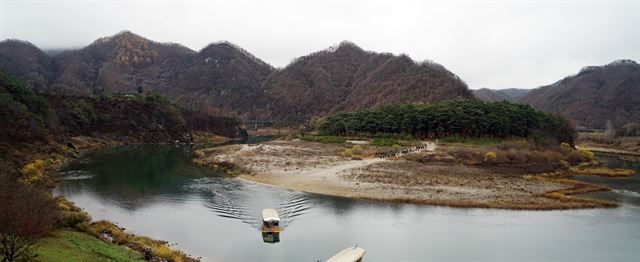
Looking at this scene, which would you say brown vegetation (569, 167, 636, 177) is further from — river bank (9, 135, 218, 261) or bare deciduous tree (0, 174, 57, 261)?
bare deciduous tree (0, 174, 57, 261)

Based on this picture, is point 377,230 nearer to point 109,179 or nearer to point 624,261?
point 624,261

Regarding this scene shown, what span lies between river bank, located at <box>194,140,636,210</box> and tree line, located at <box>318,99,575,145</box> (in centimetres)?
2555

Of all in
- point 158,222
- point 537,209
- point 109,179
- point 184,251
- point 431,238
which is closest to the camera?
point 184,251

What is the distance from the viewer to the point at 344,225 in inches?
1199

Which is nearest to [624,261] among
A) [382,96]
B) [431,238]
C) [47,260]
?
[431,238]

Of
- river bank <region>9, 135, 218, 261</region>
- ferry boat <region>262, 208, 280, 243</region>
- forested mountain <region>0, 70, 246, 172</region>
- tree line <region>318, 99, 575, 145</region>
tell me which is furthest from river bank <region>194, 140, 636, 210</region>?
→ tree line <region>318, 99, 575, 145</region>

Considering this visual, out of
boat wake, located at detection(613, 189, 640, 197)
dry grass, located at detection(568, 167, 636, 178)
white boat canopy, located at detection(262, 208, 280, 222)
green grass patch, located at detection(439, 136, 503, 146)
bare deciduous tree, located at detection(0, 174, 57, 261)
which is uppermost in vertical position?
green grass patch, located at detection(439, 136, 503, 146)

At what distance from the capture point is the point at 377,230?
29266mm

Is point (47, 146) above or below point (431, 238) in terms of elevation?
above

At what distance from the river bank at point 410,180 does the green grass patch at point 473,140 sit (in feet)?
66.9

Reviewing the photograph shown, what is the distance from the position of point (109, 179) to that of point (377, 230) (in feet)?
112

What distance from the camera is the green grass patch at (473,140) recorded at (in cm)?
7694

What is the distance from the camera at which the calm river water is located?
25156 mm

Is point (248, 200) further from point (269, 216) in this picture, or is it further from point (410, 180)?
point (410, 180)
